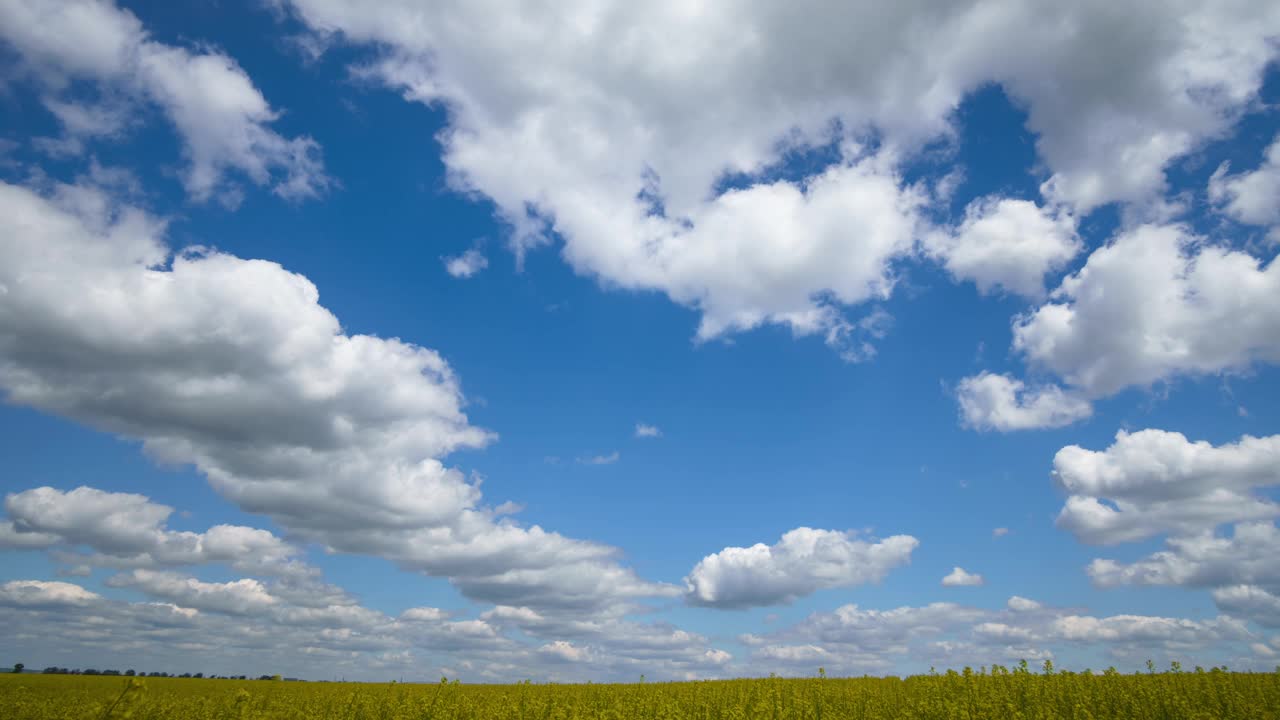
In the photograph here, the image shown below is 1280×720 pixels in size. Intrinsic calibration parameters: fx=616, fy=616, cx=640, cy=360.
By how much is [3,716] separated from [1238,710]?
136ft

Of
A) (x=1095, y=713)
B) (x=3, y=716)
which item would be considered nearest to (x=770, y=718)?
(x=1095, y=713)

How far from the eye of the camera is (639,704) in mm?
24078

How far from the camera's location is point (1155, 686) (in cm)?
2192

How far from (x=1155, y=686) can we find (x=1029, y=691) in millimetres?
5157

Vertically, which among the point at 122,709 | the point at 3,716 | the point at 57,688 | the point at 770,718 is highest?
the point at 122,709

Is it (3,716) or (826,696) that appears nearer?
(3,716)

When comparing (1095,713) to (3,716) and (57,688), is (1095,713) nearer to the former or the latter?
(3,716)

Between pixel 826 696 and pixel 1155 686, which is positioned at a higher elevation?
pixel 1155 686

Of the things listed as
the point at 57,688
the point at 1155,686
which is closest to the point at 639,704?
the point at 1155,686

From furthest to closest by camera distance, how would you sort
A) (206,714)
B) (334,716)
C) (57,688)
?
(57,688), (334,716), (206,714)

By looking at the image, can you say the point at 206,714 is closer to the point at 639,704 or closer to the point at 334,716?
the point at 334,716

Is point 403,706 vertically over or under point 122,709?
under

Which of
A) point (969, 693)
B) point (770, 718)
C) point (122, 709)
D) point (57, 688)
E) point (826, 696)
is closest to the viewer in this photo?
point (122, 709)

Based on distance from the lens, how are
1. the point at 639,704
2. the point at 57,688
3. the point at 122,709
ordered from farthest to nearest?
the point at 57,688
the point at 639,704
the point at 122,709
